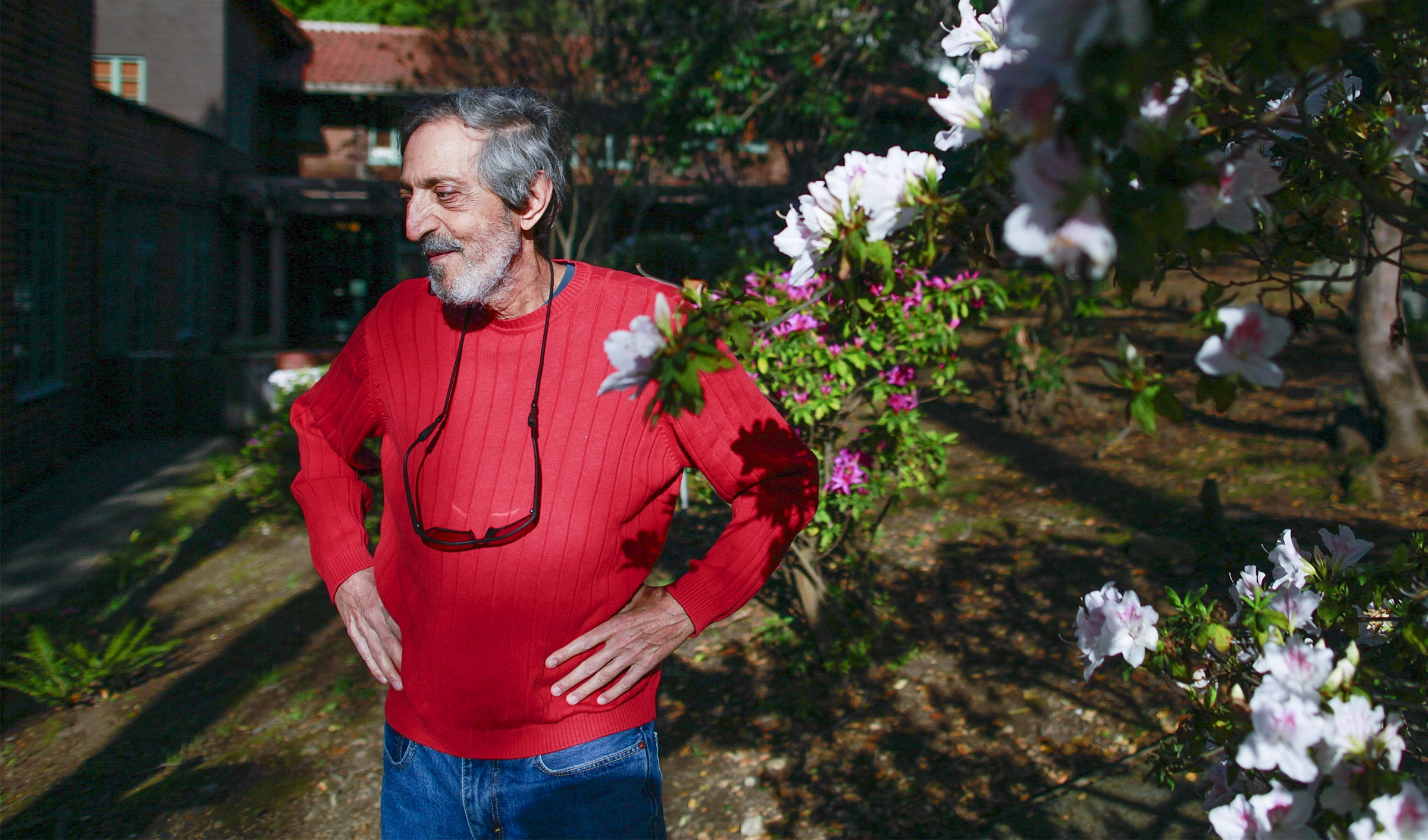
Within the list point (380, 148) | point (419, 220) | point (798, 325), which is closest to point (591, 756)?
point (419, 220)

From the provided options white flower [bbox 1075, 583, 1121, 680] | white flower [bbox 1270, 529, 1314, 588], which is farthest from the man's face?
white flower [bbox 1270, 529, 1314, 588]

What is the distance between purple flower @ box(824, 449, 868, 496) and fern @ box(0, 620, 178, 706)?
3552mm

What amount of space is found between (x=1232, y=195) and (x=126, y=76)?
1958 cm

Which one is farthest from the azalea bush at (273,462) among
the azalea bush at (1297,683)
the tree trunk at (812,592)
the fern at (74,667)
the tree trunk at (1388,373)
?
the tree trunk at (1388,373)

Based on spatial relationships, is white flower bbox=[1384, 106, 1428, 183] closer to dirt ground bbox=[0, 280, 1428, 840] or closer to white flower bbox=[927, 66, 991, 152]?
white flower bbox=[927, 66, 991, 152]

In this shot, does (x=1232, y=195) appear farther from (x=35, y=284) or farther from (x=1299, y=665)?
(x=35, y=284)

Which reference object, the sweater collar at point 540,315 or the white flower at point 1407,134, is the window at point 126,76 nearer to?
the sweater collar at point 540,315

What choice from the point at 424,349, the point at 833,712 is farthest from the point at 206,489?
the point at 424,349

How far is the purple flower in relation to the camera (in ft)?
14.3

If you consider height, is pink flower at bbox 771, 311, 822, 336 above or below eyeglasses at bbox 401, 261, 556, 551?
above

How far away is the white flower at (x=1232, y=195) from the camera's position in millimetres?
1064

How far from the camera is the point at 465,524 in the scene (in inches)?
74.5

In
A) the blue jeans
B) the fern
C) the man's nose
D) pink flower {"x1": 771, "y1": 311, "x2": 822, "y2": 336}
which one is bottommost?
the fern

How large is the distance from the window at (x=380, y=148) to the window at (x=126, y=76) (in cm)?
469
